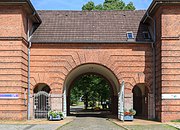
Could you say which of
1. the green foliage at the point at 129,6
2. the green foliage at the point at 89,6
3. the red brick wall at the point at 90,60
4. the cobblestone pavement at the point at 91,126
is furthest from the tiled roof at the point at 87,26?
the green foliage at the point at 129,6

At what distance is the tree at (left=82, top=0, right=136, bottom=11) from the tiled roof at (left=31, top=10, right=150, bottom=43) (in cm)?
1735

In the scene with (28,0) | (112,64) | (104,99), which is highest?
(28,0)

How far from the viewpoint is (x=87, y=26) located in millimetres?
29766

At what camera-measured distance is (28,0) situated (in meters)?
24.5

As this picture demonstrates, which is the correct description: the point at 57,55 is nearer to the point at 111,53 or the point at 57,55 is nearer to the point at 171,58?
the point at 111,53

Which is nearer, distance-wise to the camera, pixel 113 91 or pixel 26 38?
pixel 26 38

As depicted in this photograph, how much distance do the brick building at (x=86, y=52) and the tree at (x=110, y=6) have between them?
686 inches

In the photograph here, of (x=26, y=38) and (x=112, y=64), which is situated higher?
(x=26, y=38)

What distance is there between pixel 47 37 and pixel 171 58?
9743 mm

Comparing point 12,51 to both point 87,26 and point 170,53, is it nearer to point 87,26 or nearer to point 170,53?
point 87,26

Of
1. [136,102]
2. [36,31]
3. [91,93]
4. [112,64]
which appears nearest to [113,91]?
[136,102]

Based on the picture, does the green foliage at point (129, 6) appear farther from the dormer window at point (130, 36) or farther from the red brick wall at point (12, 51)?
the red brick wall at point (12, 51)

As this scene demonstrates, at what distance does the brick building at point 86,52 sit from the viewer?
24.7m

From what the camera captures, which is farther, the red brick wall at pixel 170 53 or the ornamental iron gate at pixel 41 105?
the ornamental iron gate at pixel 41 105
